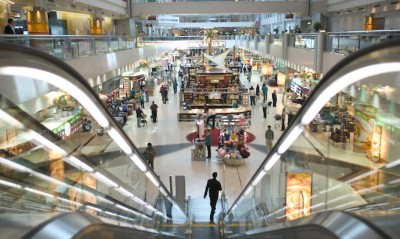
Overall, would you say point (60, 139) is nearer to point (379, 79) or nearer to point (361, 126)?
point (379, 79)

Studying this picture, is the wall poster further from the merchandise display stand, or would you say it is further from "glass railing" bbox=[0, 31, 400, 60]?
the merchandise display stand

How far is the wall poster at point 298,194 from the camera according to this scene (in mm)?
5221

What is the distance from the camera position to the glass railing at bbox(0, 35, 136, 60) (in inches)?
304

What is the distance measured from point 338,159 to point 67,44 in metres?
8.84

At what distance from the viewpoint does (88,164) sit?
15.2 feet

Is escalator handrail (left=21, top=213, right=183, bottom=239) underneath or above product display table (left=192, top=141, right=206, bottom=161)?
above

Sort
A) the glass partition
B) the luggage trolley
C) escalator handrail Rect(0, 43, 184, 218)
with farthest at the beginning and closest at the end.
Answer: the glass partition < the luggage trolley < escalator handrail Rect(0, 43, 184, 218)

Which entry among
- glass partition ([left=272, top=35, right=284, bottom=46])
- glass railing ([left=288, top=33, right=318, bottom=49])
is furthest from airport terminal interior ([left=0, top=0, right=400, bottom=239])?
glass partition ([left=272, top=35, right=284, bottom=46])

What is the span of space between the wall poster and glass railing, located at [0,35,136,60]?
398 centimetres

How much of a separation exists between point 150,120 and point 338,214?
1913cm

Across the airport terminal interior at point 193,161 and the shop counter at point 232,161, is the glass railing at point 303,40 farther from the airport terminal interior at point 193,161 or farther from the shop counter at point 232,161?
the shop counter at point 232,161

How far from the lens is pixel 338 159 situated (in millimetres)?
4660

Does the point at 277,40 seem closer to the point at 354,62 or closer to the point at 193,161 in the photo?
the point at 193,161

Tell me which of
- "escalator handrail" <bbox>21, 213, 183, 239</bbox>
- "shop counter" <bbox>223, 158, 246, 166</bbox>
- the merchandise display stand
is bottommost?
"shop counter" <bbox>223, 158, 246, 166</bbox>
